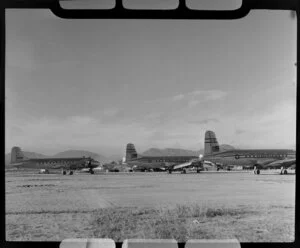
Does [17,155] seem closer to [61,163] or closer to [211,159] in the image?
[61,163]

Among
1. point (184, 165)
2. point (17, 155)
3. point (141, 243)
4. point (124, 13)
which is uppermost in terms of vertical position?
point (124, 13)

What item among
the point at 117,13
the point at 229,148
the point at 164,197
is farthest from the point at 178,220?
the point at 117,13

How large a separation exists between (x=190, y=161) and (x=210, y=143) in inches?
13.7

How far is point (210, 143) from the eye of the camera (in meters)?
2.97

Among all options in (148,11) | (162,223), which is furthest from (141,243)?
(148,11)

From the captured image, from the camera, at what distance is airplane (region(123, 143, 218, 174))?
9.75ft

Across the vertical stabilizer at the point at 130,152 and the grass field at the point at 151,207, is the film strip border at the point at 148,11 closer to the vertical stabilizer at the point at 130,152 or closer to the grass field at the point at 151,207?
the grass field at the point at 151,207

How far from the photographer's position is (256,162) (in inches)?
133

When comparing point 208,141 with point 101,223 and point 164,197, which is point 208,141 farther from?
point 101,223

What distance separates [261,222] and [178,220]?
550 mm

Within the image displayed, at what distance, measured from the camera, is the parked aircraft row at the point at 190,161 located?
2850 millimetres

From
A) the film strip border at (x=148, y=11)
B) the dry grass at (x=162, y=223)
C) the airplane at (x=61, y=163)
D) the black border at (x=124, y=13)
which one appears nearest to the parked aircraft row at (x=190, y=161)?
the airplane at (x=61, y=163)

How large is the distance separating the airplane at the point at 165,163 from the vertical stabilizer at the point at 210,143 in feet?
0.69

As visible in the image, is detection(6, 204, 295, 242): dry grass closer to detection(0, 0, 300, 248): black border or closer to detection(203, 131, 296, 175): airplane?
detection(0, 0, 300, 248): black border
